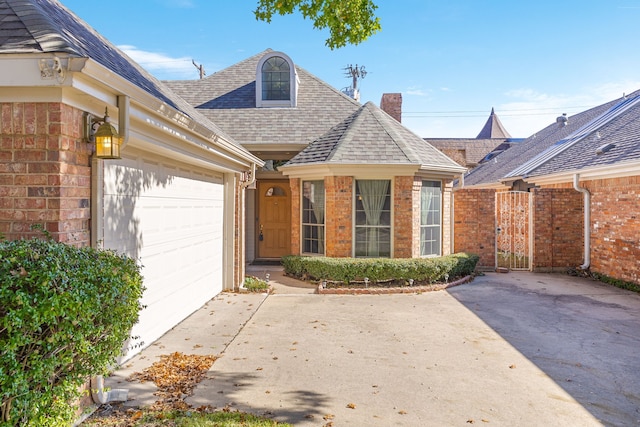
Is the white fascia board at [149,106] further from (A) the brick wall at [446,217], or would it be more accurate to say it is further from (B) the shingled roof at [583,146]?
(B) the shingled roof at [583,146]

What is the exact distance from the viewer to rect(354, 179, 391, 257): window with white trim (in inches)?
436

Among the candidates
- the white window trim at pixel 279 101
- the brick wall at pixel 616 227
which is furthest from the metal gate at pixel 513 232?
the white window trim at pixel 279 101

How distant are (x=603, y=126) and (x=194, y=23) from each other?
Answer: 555 inches

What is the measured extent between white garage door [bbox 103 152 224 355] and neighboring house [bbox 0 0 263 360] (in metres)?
0.02

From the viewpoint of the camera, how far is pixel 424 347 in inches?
238

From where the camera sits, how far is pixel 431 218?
1170 centimetres

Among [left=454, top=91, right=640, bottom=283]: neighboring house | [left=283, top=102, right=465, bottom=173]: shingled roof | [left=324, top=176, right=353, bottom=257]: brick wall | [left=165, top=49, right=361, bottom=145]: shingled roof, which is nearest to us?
[left=454, top=91, right=640, bottom=283]: neighboring house

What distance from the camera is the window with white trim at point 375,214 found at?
11.1m

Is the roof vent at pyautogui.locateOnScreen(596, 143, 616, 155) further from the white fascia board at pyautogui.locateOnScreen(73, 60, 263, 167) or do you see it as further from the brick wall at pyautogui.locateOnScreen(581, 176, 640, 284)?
the white fascia board at pyautogui.locateOnScreen(73, 60, 263, 167)

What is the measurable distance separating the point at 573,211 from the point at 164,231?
1168 cm

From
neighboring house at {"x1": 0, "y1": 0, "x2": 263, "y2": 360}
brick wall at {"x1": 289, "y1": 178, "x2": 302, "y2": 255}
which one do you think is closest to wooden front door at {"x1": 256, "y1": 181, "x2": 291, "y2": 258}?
brick wall at {"x1": 289, "y1": 178, "x2": 302, "y2": 255}

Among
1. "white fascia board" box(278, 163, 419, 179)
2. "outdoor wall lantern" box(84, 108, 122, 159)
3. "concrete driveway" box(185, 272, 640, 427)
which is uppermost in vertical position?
"white fascia board" box(278, 163, 419, 179)

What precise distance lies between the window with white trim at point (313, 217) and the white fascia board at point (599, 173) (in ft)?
23.6

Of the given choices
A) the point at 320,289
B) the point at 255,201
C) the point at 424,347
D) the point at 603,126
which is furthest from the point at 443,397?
the point at 603,126
